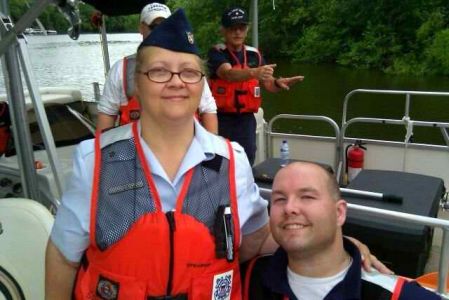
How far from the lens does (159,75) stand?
1338mm

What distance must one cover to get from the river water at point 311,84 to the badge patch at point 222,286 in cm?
787

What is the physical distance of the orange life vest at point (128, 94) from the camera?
258 centimetres

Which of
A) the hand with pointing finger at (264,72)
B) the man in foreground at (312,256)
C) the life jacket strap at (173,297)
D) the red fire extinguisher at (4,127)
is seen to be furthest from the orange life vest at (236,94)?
the life jacket strap at (173,297)

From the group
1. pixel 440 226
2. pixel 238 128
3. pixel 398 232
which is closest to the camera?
pixel 440 226

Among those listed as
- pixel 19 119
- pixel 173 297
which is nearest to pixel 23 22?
pixel 19 119

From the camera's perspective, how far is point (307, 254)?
1528 millimetres

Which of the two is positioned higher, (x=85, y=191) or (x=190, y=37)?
(x=190, y=37)

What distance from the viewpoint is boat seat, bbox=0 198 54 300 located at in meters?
1.95

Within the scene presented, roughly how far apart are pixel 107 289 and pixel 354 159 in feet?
11.6

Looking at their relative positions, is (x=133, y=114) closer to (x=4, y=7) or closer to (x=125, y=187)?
(x=4, y=7)

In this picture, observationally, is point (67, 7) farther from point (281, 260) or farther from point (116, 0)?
point (281, 260)

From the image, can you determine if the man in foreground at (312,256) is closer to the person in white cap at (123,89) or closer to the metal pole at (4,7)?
the person in white cap at (123,89)

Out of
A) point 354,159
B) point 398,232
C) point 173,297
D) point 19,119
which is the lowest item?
point 354,159

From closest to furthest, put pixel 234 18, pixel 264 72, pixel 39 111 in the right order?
pixel 39 111, pixel 264 72, pixel 234 18
